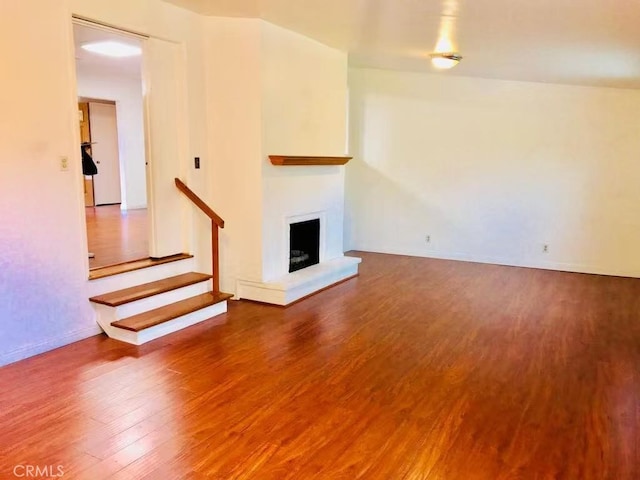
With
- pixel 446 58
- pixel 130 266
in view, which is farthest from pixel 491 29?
pixel 130 266

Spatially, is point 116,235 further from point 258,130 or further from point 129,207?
point 129,207

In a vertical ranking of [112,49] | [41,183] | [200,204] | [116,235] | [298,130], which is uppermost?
[112,49]

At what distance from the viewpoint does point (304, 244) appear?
5.38m

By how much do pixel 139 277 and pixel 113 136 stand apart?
6214 mm

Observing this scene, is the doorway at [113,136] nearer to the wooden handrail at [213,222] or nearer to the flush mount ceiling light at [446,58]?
the wooden handrail at [213,222]

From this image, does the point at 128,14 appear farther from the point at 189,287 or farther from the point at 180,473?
the point at 180,473

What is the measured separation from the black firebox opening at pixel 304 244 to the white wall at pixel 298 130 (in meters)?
0.15

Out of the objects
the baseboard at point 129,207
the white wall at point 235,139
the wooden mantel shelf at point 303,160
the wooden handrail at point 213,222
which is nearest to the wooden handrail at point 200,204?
the wooden handrail at point 213,222

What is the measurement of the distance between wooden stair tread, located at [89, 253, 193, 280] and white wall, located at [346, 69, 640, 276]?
11.1 ft

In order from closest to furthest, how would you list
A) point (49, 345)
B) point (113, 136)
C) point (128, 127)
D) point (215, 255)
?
point (49, 345) → point (215, 255) → point (128, 127) → point (113, 136)

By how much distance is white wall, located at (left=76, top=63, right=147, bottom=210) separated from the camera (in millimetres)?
8047

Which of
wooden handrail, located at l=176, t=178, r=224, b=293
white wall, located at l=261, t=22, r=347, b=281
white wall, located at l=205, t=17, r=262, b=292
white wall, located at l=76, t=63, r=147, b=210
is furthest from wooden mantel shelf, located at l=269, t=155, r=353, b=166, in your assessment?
white wall, located at l=76, t=63, r=147, b=210

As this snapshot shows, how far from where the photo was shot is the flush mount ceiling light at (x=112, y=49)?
18.2ft

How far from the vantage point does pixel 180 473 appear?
81.7 inches
